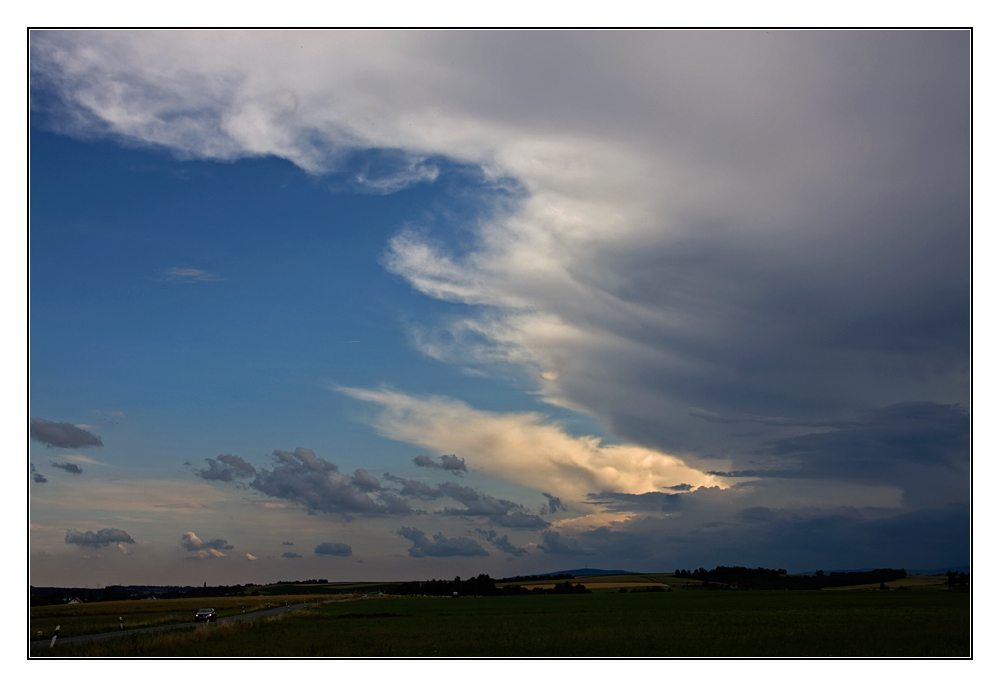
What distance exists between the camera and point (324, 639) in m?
58.7

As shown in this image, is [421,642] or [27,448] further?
[421,642]

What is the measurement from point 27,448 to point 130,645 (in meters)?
24.9

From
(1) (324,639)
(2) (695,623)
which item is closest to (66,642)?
(1) (324,639)

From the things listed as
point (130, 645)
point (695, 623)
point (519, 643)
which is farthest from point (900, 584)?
point (130, 645)

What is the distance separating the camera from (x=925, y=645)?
148 feet

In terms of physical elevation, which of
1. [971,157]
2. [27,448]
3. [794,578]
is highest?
[971,157]

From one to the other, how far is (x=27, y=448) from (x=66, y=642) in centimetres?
3354

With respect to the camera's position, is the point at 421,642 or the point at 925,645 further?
the point at 421,642

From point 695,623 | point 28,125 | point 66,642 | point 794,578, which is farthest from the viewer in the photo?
point 794,578

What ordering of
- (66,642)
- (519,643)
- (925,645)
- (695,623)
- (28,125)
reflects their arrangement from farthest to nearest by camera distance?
(695,623), (66,642), (519,643), (925,645), (28,125)

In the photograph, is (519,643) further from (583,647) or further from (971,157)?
(971,157)

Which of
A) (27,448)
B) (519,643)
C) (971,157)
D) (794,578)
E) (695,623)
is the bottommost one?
(794,578)

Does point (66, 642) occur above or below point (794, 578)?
above

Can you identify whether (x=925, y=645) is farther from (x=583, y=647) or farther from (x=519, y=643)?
(x=519, y=643)
